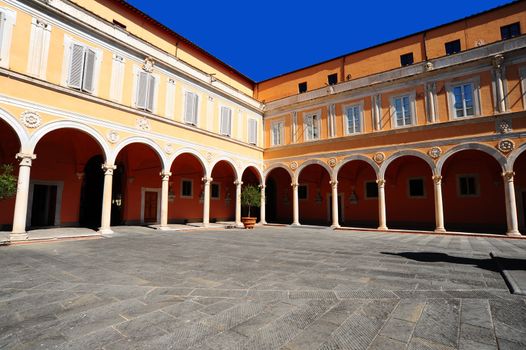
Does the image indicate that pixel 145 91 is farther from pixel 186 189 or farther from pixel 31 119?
pixel 186 189

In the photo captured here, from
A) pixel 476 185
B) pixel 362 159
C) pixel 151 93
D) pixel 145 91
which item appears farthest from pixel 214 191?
pixel 476 185

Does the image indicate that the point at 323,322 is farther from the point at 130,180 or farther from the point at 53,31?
Result: the point at 130,180

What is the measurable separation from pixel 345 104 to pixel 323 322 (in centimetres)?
1691

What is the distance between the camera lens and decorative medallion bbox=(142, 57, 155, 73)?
46.4ft

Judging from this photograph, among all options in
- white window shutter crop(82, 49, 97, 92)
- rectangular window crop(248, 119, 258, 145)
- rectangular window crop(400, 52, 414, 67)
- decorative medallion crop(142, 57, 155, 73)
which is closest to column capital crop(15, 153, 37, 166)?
white window shutter crop(82, 49, 97, 92)

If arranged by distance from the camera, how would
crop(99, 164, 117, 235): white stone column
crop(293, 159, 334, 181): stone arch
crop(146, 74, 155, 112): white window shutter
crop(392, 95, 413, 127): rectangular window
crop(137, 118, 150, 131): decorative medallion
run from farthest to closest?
crop(293, 159, 334, 181): stone arch → crop(392, 95, 413, 127): rectangular window → crop(146, 74, 155, 112): white window shutter → crop(137, 118, 150, 131): decorative medallion → crop(99, 164, 117, 235): white stone column

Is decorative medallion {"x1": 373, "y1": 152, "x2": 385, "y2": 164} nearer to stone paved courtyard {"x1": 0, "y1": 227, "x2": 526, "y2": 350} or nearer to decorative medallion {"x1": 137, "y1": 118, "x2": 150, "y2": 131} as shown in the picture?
stone paved courtyard {"x1": 0, "y1": 227, "x2": 526, "y2": 350}

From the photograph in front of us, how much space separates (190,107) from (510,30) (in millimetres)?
18586

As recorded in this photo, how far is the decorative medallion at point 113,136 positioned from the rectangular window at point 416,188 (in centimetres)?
1782

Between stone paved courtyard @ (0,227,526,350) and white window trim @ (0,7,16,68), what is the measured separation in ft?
24.9

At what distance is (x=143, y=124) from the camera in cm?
1391

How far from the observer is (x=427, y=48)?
17.8 meters

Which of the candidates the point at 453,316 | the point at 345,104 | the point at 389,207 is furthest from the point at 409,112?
the point at 453,316

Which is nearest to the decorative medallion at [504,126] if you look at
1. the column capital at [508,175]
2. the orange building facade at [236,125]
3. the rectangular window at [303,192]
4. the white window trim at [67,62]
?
the orange building facade at [236,125]
